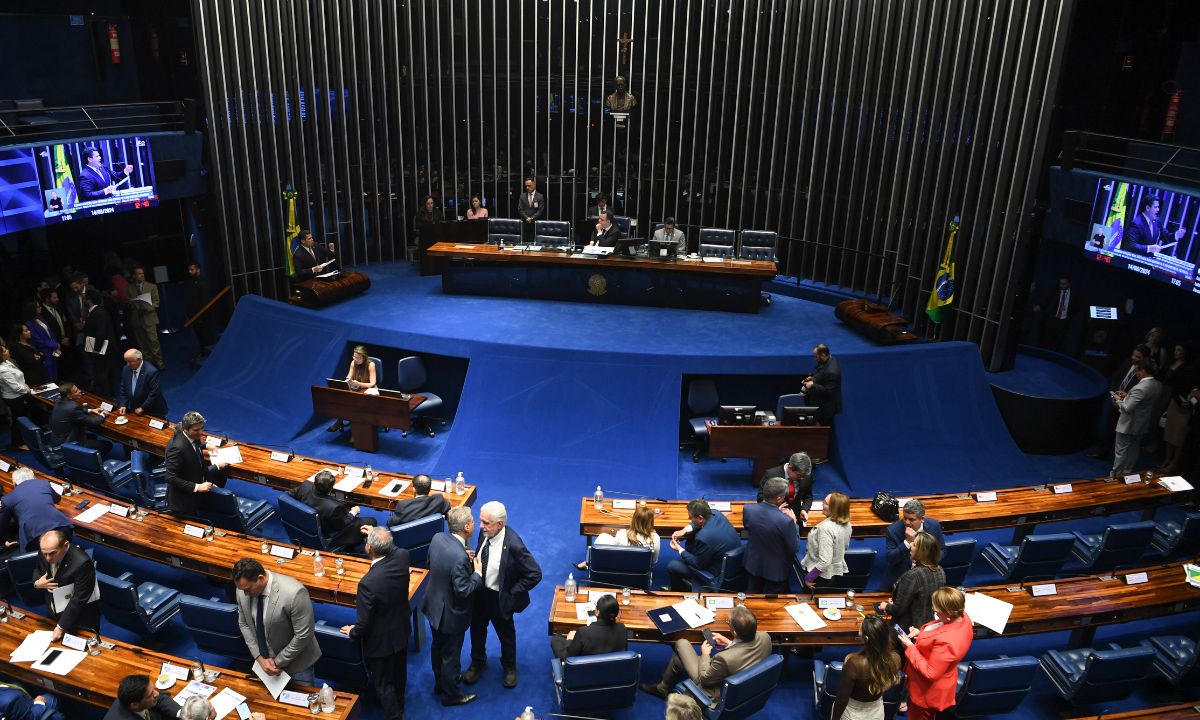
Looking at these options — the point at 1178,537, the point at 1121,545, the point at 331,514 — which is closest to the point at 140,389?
the point at 331,514

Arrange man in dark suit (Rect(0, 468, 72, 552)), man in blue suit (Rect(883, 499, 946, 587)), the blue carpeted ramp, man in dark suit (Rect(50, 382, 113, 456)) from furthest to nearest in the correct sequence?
the blue carpeted ramp < man in dark suit (Rect(50, 382, 113, 456)) < man in dark suit (Rect(0, 468, 72, 552)) < man in blue suit (Rect(883, 499, 946, 587))

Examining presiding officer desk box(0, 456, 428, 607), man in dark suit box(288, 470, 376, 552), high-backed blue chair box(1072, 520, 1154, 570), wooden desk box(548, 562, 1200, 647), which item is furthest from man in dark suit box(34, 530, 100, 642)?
high-backed blue chair box(1072, 520, 1154, 570)

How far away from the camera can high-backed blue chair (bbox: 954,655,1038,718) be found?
5.95 m

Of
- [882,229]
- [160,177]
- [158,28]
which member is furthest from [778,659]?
[158,28]

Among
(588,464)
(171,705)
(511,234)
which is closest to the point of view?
(171,705)

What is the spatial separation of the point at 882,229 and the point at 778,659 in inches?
411

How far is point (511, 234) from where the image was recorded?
15188 mm

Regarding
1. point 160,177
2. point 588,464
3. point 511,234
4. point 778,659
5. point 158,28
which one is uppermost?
point 158,28

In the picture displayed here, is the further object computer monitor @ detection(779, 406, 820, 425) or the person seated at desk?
the person seated at desk

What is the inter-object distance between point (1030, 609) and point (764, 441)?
3697 mm

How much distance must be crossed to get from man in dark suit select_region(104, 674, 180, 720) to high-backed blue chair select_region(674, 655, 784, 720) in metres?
3.29

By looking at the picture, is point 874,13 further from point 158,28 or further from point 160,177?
point 158,28

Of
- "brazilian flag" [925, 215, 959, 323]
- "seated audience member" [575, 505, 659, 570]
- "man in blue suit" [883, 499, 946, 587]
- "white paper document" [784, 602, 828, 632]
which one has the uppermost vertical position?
"brazilian flag" [925, 215, 959, 323]

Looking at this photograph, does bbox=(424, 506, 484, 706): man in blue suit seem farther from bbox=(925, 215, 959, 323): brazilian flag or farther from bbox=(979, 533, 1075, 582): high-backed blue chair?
bbox=(925, 215, 959, 323): brazilian flag
